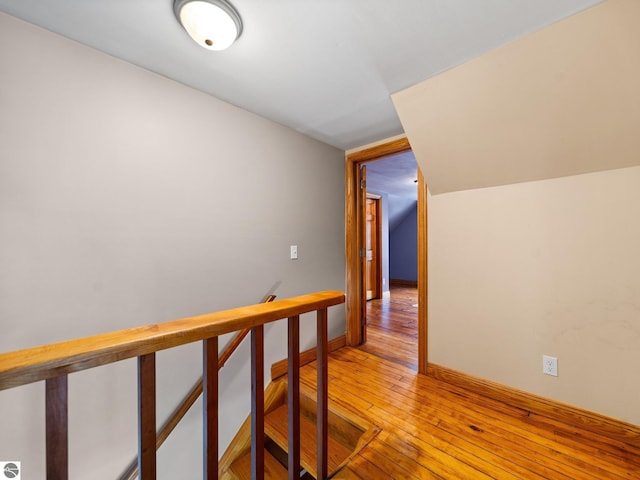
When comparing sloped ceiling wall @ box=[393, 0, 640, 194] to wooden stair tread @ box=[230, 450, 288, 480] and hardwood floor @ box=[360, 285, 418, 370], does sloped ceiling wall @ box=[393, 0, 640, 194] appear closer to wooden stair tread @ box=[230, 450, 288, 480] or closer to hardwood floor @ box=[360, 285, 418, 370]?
hardwood floor @ box=[360, 285, 418, 370]

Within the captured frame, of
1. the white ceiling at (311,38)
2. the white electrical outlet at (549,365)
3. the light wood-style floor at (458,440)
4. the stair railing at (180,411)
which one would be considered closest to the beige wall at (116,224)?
the stair railing at (180,411)

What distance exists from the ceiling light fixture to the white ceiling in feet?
0.14

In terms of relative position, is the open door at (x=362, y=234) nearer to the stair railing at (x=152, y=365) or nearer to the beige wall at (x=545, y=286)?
the beige wall at (x=545, y=286)

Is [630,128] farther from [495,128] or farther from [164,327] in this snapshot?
[164,327]

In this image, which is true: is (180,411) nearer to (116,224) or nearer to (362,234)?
(116,224)

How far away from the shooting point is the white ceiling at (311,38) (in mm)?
1109

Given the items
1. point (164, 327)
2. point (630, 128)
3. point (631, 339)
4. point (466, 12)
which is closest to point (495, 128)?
point (630, 128)

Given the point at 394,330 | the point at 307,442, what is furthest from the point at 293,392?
the point at 394,330

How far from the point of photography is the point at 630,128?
1315mm

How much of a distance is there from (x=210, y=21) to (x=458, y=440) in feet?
8.04

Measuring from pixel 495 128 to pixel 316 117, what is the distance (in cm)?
125

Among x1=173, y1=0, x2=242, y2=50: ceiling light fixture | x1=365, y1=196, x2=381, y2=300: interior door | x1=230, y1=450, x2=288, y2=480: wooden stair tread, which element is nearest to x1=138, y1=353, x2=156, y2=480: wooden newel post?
x1=173, y1=0, x2=242, y2=50: ceiling light fixture

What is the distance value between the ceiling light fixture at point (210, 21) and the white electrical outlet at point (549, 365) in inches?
102

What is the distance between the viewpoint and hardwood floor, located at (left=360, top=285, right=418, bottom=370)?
257 cm
